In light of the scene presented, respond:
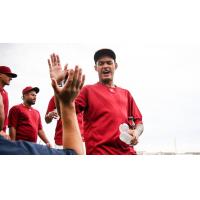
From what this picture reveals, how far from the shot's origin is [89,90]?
81.0 inches

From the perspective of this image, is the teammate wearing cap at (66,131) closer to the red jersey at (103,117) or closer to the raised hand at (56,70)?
the raised hand at (56,70)

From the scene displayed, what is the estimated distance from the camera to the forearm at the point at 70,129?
88cm

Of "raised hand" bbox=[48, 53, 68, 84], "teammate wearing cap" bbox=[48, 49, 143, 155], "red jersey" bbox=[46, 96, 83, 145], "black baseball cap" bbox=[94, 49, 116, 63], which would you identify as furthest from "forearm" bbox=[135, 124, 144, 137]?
"raised hand" bbox=[48, 53, 68, 84]

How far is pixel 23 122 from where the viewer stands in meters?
3.20

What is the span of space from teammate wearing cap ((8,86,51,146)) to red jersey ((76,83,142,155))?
118cm

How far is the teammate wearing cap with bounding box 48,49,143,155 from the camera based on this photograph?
1.90 meters

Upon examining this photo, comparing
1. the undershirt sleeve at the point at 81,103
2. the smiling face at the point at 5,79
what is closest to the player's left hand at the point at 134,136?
the undershirt sleeve at the point at 81,103

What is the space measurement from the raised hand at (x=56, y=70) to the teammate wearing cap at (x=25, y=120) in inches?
75.4

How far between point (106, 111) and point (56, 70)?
872mm

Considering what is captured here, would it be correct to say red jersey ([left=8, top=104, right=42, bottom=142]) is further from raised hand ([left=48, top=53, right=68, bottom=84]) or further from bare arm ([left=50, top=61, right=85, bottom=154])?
bare arm ([left=50, top=61, right=85, bottom=154])
